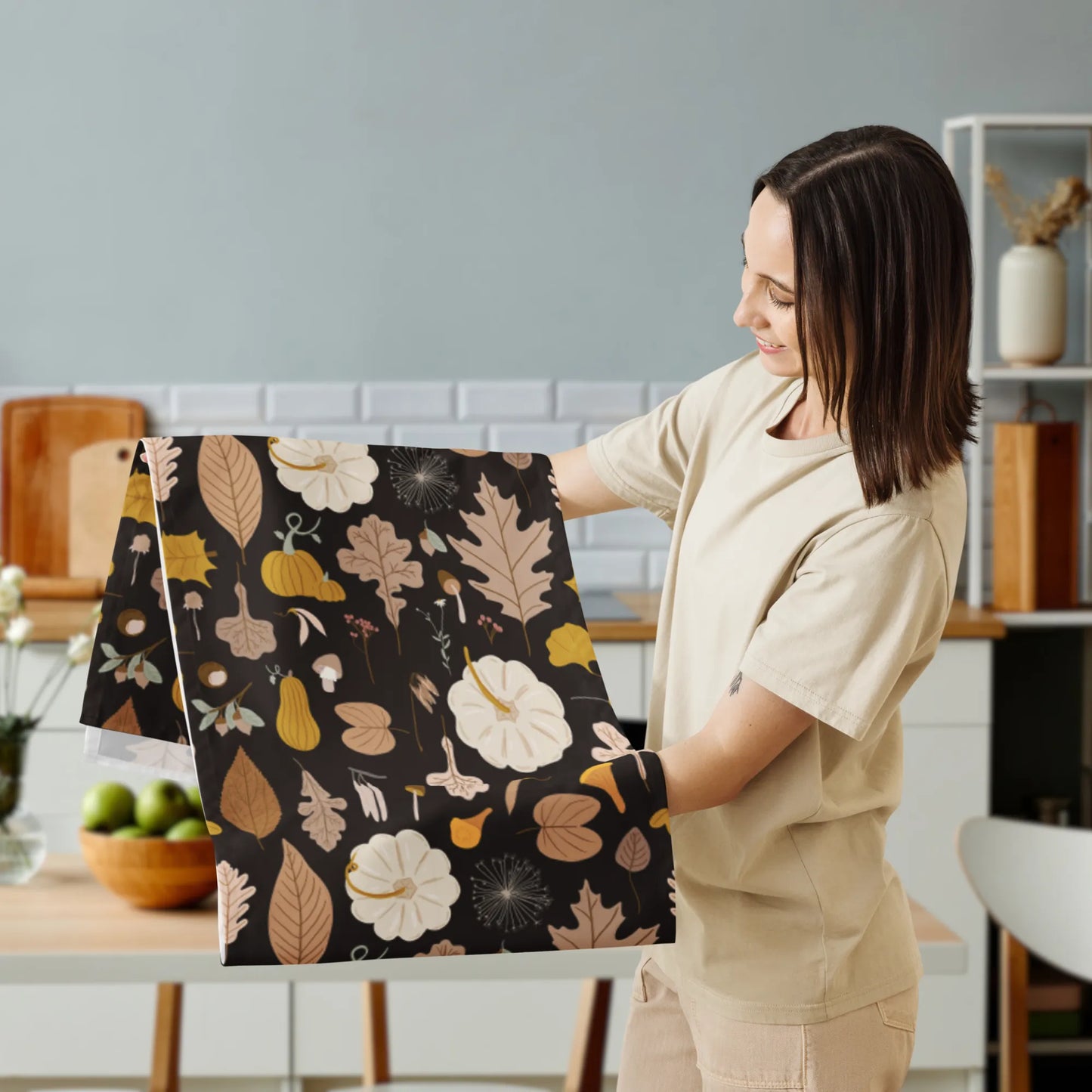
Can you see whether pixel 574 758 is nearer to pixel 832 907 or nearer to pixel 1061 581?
pixel 832 907

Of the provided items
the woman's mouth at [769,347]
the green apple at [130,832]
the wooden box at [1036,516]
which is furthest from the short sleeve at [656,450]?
the wooden box at [1036,516]

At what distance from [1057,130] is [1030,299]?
467 millimetres

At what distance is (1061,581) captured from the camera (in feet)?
9.22

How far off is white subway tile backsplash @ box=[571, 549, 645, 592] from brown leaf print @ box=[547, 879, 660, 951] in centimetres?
208

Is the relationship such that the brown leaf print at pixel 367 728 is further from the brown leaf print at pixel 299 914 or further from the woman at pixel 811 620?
the woman at pixel 811 620

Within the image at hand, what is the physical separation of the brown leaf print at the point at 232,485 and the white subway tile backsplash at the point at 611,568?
204 cm

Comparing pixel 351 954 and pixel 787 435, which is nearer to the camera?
pixel 351 954

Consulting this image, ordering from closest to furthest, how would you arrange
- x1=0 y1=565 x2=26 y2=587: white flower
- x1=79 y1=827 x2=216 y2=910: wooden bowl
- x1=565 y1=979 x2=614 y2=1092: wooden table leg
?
x1=79 y1=827 x2=216 y2=910: wooden bowl → x1=565 y1=979 x2=614 y2=1092: wooden table leg → x1=0 y1=565 x2=26 y2=587: white flower

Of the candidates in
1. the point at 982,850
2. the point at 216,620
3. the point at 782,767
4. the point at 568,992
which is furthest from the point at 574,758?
the point at 568,992

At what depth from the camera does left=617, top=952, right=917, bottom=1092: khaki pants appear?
103cm

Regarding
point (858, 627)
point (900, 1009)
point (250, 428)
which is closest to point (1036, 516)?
point (250, 428)

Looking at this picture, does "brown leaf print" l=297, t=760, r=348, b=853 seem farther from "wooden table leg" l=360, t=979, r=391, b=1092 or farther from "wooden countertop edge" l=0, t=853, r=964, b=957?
"wooden table leg" l=360, t=979, r=391, b=1092

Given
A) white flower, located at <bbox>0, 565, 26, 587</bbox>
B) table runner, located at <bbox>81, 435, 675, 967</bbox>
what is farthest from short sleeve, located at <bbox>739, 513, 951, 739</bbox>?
white flower, located at <bbox>0, 565, 26, 587</bbox>

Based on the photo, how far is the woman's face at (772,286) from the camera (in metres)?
0.98
